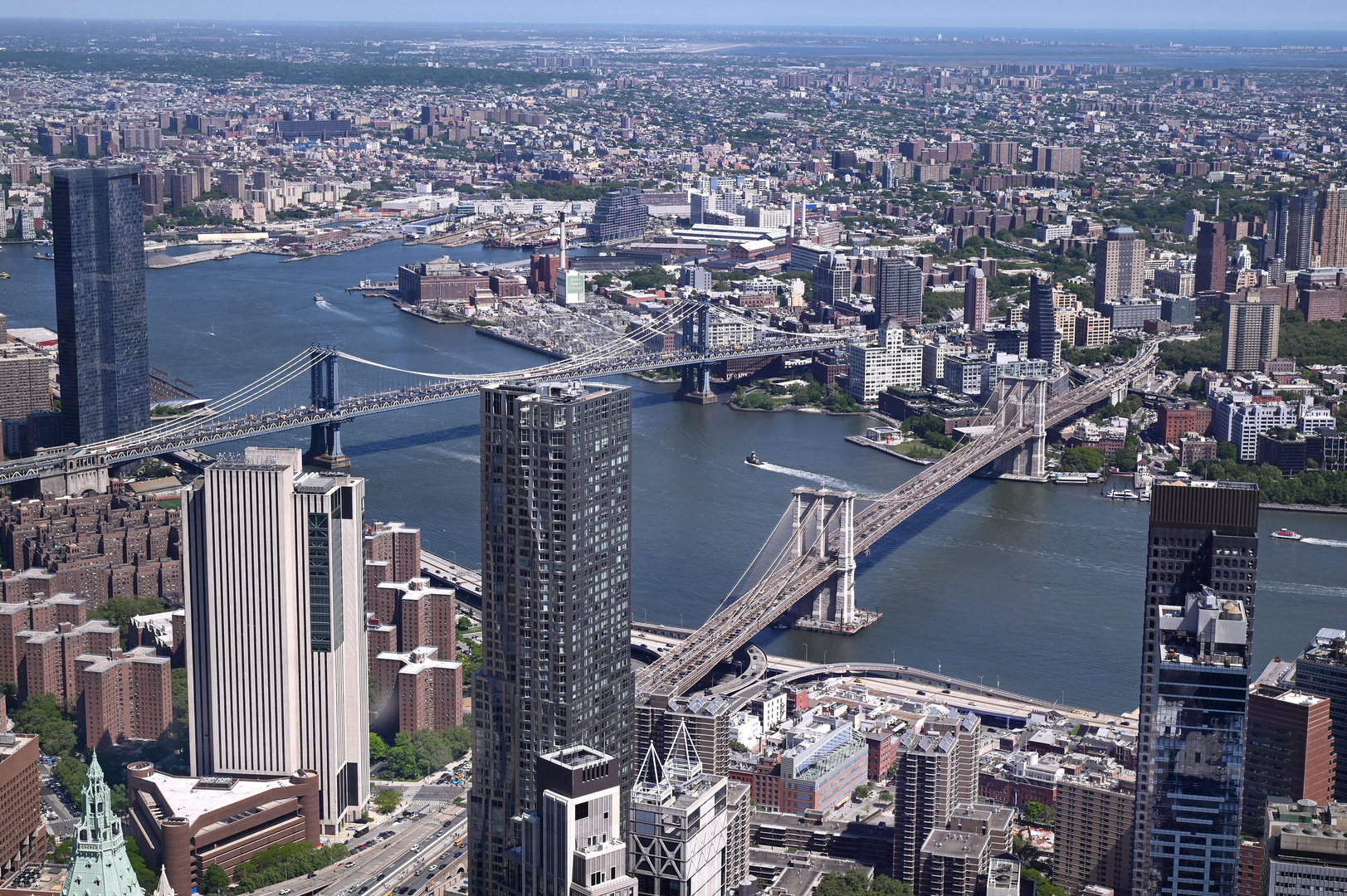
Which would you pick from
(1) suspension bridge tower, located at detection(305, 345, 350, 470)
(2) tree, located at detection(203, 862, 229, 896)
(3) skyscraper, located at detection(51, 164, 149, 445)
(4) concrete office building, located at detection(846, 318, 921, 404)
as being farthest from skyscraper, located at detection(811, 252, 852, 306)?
(2) tree, located at detection(203, 862, 229, 896)

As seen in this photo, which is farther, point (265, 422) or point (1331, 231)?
point (1331, 231)

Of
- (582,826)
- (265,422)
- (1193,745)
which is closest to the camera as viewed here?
(582,826)

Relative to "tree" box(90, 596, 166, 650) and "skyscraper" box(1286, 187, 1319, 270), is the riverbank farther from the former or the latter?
"skyscraper" box(1286, 187, 1319, 270)

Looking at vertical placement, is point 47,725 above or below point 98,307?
below

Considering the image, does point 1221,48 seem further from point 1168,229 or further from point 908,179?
point 1168,229

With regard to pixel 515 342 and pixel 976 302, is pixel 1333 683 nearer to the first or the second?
pixel 976 302

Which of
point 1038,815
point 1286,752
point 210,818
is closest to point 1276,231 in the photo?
point 1038,815

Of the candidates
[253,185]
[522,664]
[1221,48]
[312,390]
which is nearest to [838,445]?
[312,390]
